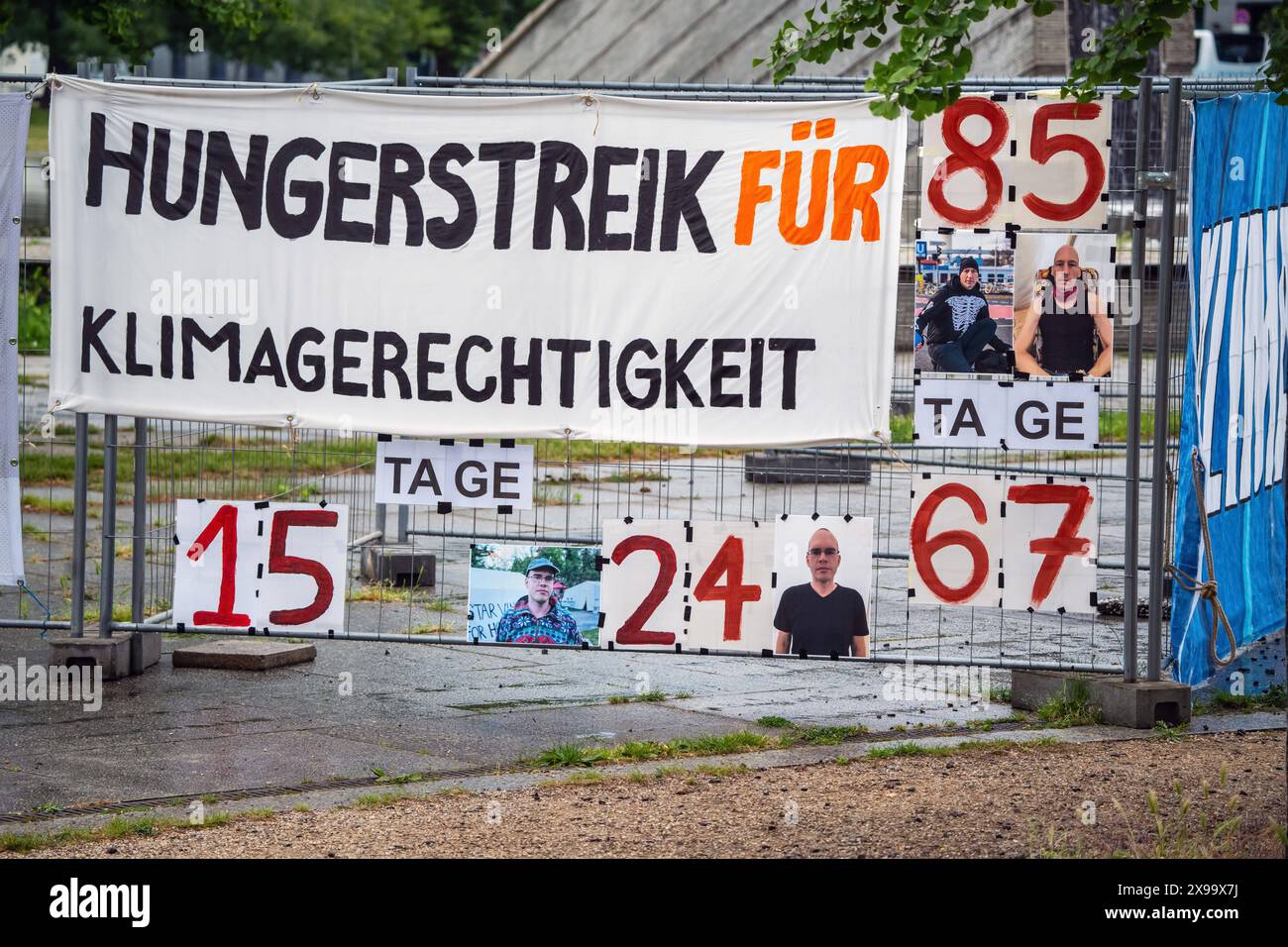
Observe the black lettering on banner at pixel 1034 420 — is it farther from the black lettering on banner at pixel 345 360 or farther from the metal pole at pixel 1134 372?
the black lettering on banner at pixel 345 360

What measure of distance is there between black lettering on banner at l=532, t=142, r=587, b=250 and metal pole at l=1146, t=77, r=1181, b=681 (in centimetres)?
256

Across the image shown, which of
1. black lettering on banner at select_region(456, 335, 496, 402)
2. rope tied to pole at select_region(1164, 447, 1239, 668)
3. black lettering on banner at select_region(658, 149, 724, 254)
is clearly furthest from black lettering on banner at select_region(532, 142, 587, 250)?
rope tied to pole at select_region(1164, 447, 1239, 668)

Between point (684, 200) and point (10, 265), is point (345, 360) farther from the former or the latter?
Answer: point (10, 265)

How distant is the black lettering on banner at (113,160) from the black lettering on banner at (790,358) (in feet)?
9.61

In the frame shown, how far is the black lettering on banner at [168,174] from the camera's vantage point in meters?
8.03

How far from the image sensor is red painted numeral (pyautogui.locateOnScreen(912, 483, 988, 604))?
7855 millimetres

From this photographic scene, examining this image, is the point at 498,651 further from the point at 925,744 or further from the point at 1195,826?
the point at 1195,826

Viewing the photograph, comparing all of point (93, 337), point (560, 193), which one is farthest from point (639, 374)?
point (93, 337)

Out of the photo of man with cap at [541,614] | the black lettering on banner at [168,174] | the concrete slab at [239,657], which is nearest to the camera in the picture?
the photo of man with cap at [541,614]

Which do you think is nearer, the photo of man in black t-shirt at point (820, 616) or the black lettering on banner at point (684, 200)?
the black lettering on banner at point (684, 200)

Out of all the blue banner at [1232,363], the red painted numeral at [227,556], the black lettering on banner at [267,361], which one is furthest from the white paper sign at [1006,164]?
the red painted numeral at [227,556]

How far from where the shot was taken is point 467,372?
7.88 meters

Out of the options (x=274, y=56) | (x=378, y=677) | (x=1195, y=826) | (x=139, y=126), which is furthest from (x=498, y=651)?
(x=274, y=56)

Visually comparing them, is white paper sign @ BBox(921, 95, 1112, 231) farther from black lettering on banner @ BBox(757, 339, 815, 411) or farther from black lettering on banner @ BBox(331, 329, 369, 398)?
black lettering on banner @ BBox(331, 329, 369, 398)
